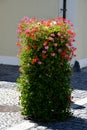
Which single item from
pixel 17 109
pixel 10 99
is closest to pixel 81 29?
pixel 10 99

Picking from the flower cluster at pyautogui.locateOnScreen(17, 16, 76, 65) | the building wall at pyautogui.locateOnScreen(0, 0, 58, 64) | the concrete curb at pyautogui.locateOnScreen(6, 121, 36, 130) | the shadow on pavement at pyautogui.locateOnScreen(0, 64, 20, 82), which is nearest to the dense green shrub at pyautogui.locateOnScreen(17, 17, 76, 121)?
the flower cluster at pyautogui.locateOnScreen(17, 16, 76, 65)

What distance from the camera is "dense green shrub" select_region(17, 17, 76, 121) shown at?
23.8 feet

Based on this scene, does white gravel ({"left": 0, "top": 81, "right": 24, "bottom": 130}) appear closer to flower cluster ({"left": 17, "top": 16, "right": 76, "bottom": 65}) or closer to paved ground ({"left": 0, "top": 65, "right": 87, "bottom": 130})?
paved ground ({"left": 0, "top": 65, "right": 87, "bottom": 130})

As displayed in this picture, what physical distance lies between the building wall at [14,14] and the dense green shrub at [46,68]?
726 centimetres

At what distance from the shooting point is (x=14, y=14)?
1502 cm

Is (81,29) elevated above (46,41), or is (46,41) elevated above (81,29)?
(81,29)

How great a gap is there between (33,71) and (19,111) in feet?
3.52

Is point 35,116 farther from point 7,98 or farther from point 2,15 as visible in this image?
point 2,15

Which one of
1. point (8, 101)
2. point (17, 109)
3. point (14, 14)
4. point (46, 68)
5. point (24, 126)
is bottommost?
point (24, 126)

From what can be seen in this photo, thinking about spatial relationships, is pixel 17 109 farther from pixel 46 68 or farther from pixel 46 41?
pixel 46 41

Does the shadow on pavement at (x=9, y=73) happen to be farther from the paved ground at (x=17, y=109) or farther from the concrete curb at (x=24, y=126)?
the concrete curb at (x=24, y=126)

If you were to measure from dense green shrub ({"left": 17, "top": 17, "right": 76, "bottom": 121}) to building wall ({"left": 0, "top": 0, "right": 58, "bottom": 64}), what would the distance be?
7.26 metres

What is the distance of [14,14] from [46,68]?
804 cm

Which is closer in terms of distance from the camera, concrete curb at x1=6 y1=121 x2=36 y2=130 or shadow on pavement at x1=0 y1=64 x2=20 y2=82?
concrete curb at x1=6 y1=121 x2=36 y2=130
